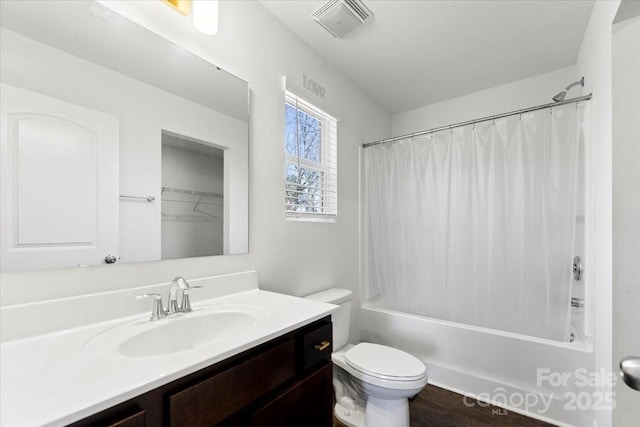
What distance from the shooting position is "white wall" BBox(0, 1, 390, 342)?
1.03 metres

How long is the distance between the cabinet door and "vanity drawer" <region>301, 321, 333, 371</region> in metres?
0.04

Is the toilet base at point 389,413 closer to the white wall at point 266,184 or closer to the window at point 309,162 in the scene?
the white wall at point 266,184

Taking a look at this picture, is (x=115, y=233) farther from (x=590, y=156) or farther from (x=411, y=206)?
(x=590, y=156)

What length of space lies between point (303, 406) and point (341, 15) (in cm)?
193

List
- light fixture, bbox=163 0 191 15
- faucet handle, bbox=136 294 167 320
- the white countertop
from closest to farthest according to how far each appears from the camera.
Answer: the white countertop, faucet handle, bbox=136 294 167 320, light fixture, bbox=163 0 191 15

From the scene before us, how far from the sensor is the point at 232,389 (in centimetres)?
78

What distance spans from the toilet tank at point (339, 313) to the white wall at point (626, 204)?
1.27 metres

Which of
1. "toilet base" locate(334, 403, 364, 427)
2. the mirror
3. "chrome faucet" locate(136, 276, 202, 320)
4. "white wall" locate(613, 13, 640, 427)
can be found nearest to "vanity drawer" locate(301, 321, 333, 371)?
"chrome faucet" locate(136, 276, 202, 320)

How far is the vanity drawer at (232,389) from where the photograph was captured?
67 cm

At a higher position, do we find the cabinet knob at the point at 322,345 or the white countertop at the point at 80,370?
the white countertop at the point at 80,370

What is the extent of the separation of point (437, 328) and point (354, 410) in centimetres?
84

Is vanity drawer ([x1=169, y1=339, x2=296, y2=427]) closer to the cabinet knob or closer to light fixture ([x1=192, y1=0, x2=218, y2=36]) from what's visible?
the cabinet knob

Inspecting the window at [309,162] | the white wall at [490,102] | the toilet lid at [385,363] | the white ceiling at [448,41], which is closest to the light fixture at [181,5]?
the white ceiling at [448,41]

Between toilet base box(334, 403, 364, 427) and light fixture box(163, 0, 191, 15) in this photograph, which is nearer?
light fixture box(163, 0, 191, 15)
